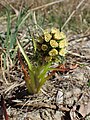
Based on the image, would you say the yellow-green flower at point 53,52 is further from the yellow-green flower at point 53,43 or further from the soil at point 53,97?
the soil at point 53,97

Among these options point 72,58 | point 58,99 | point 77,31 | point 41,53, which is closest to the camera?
point 41,53

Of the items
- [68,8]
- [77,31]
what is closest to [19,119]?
[77,31]

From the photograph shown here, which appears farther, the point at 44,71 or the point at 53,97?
the point at 53,97

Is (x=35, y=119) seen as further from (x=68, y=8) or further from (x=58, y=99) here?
(x=68, y=8)

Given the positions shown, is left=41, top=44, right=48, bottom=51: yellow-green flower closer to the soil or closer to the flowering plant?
the flowering plant

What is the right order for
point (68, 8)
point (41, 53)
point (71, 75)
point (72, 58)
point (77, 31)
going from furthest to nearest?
point (68, 8) < point (77, 31) < point (72, 58) < point (71, 75) < point (41, 53)

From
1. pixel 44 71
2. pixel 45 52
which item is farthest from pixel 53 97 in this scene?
pixel 45 52

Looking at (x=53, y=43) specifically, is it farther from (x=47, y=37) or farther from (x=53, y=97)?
(x=53, y=97)

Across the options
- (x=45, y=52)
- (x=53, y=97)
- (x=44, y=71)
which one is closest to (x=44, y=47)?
(x=45, y=52)

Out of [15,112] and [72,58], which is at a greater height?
[72,58]

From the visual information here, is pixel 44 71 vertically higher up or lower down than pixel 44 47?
lower down

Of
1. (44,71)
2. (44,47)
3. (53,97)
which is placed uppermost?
(44,47)
